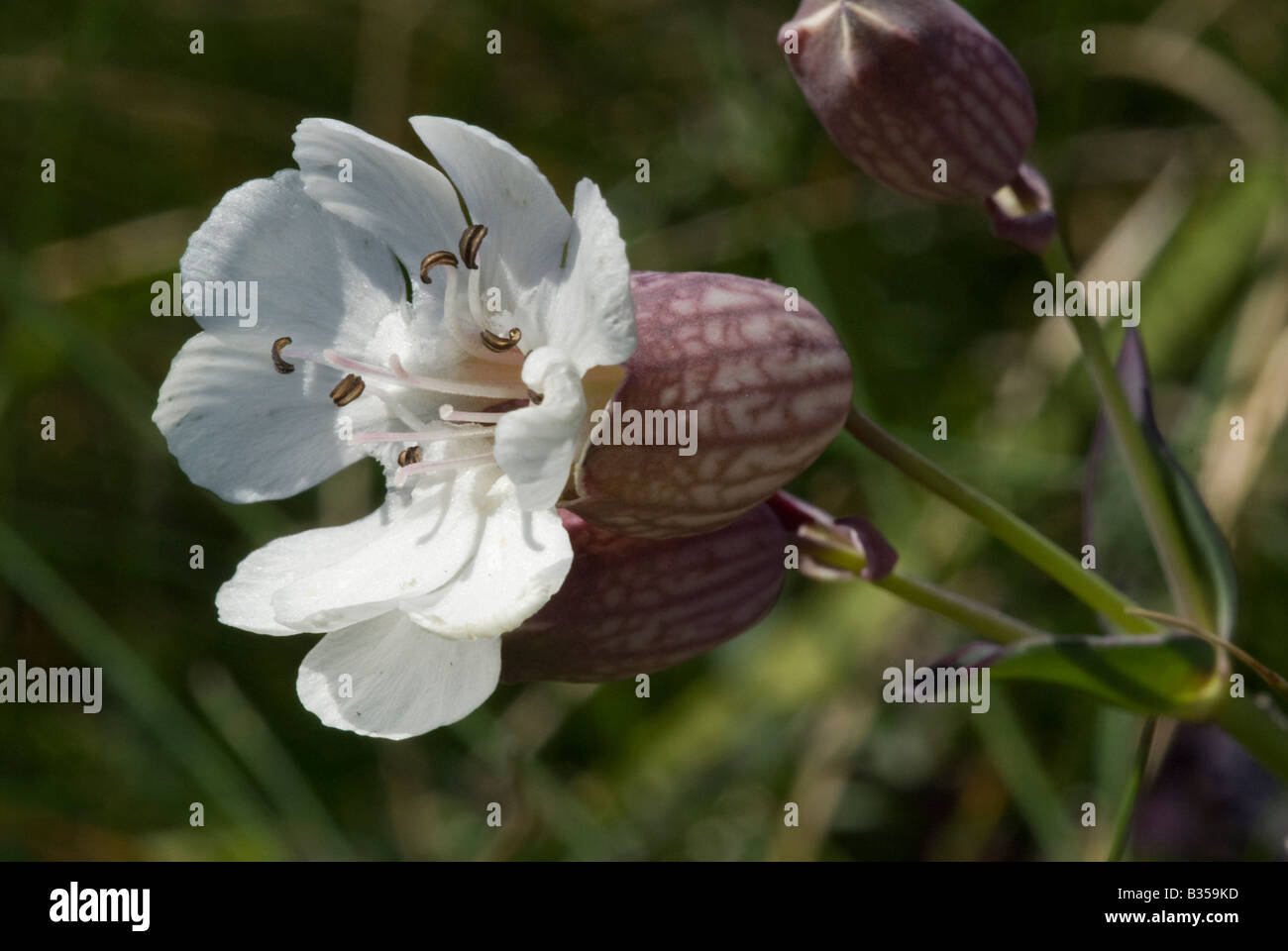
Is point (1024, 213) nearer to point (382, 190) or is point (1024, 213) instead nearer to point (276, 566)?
point (382, 190)

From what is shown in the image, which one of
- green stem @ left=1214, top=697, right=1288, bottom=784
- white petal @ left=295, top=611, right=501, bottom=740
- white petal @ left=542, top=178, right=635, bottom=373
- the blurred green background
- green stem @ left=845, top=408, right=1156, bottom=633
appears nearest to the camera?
white petal @ left=542, top=178, right=635, bottom=373

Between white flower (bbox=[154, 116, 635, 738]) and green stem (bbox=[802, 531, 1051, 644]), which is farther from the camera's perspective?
green stem (bbox=[802, 531, 1051, 644])

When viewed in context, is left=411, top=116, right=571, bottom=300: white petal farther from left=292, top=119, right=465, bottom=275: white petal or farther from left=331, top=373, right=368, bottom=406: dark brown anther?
left=331, top=373, right=368, bottom=406: dark brown anther

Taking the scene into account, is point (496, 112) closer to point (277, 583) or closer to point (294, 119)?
point (294, 119)

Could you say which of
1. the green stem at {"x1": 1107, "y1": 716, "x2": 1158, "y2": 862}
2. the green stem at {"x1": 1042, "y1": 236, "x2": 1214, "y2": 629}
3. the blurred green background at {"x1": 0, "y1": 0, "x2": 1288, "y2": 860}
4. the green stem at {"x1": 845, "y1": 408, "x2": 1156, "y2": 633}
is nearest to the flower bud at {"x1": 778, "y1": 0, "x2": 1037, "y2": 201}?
the green stem at {"x1": 1042, "y1": 236, "x2": 1214, "y2": 629}

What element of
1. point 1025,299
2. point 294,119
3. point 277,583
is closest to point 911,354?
point 1025,299

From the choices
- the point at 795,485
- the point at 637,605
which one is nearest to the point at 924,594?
the point at 637,605

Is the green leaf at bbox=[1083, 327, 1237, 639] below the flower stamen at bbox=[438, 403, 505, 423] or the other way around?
below
